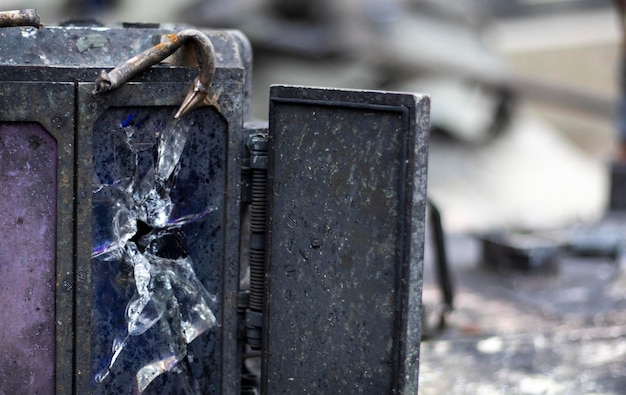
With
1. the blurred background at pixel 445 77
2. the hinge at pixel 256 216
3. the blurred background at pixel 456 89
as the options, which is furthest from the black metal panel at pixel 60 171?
the blurred background at pixel 445 77

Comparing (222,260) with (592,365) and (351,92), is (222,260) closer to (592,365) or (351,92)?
(351,92)

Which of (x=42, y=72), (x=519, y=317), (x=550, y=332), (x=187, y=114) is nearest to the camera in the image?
(x=42, y=72)

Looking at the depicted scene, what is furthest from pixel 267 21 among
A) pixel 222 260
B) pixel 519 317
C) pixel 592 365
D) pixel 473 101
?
pixel 222 260

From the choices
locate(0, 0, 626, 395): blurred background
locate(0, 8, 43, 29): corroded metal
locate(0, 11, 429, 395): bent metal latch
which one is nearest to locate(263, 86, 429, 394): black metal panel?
locate(0, 11, 429, 395): bent metal latch

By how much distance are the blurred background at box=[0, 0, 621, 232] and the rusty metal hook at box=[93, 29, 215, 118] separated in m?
7.79

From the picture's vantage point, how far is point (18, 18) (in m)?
2.25

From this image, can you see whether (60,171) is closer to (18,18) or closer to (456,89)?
(18,18)

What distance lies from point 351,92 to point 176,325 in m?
0.74

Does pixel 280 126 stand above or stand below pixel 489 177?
above

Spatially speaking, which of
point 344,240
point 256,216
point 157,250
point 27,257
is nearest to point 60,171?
point 27,257

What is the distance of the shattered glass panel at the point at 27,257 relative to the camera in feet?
7.38

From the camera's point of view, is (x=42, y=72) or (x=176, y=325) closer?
(x=42, y=72)

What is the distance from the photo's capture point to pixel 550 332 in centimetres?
412

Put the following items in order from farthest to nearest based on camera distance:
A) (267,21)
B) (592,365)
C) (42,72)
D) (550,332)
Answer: (267,21) < (550,332) < (592,365) < (42,72)
